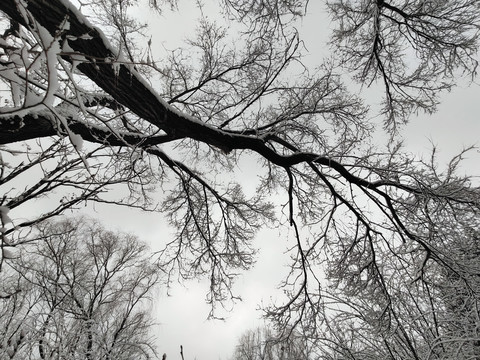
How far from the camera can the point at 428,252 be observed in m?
4.83

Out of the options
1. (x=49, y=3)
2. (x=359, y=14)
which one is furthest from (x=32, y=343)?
(x=359, y=14)

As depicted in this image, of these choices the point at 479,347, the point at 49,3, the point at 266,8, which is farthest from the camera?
the point at 266,8

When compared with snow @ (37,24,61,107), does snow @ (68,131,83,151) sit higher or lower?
higher

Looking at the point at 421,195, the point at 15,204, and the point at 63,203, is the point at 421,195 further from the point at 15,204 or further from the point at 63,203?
the point at 15,204

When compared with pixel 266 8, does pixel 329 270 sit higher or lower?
lower

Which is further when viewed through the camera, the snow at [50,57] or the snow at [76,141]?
the snow at [76,141]

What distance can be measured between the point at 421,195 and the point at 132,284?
13.1m

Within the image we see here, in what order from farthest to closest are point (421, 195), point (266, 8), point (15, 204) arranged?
1. point (266, 8)
2. point (421, 195)
3. point (15, 204)

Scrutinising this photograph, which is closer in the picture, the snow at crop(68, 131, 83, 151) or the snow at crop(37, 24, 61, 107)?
the snow at crop(37, 24, 61, 107)

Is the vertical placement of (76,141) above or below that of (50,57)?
above

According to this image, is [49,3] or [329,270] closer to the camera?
[49,3]

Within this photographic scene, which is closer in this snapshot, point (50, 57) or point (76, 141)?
point (50, 57)

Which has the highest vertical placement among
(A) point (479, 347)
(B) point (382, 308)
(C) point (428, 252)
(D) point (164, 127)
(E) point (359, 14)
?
(E) point (359, 14)

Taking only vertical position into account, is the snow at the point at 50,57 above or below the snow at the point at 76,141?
below
